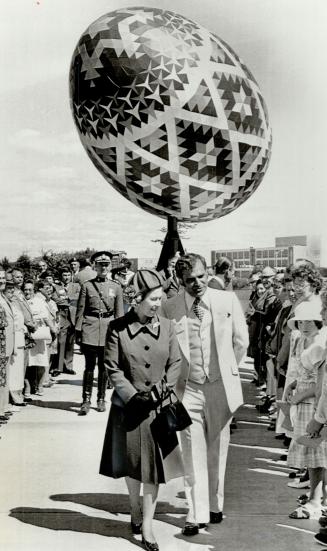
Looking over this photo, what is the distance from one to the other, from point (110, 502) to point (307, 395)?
1.56 meters

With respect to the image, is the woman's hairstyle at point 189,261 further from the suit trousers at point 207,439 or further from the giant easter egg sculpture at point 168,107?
the giant easter egg sculpture at point 168,107

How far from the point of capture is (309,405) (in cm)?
473

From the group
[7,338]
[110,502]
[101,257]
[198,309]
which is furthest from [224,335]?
[101,257]

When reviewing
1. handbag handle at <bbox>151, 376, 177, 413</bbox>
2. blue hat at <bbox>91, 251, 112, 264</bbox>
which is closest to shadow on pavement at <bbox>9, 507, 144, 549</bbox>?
handbag handle at <bbox>151, 376, 177, 413</bbox>

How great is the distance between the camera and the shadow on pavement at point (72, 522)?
4.13 meters

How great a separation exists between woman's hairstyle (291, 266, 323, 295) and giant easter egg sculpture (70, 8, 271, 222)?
5.33 ft

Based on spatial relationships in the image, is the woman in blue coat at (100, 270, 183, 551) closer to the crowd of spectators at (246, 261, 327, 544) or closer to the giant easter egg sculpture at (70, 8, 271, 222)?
the crowd of spectators at (246, 261, 327, 544)

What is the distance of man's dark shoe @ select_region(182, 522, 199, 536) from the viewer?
13.5 ft

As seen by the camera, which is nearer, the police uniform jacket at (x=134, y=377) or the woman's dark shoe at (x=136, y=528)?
the police uniform jacket at (x=134, y=377)

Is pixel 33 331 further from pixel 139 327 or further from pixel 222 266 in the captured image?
pixel 139 327

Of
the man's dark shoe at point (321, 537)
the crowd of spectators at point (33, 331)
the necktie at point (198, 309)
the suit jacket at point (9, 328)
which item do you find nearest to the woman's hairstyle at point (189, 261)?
the necktie at point (198, 309)

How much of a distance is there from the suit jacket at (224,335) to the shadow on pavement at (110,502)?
0.84 metres

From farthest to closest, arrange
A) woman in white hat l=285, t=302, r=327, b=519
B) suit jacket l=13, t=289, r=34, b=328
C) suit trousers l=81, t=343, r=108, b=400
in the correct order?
1. suit jacket l=13, t=289, r=34, b=328
2. suit trousers l=81, t=343, r=108, b=400
3. woman in white hat l=285, t=302, r=327, b=519

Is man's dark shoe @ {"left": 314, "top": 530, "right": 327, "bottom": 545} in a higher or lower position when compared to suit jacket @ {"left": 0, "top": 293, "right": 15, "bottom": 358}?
lower
